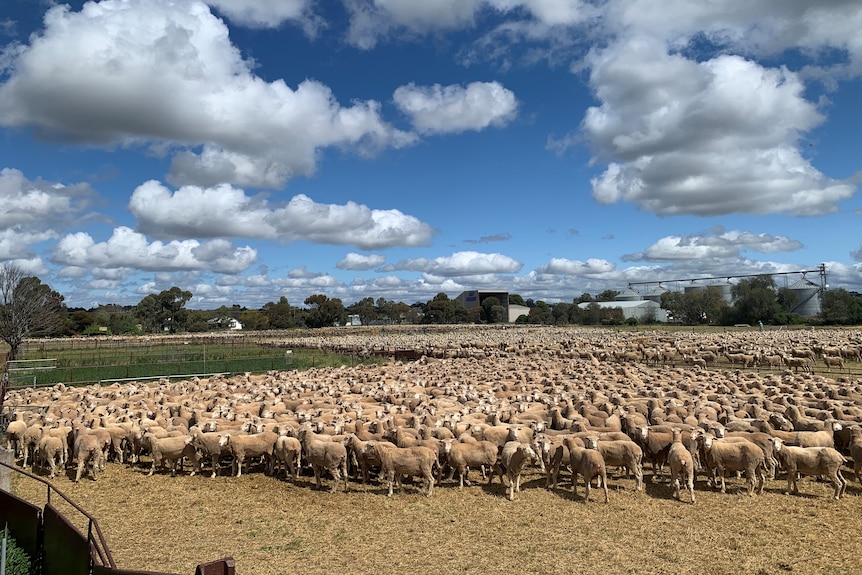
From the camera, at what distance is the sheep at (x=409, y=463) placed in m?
12.1

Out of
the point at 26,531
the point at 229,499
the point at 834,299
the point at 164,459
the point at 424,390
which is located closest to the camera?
the point at 26,531

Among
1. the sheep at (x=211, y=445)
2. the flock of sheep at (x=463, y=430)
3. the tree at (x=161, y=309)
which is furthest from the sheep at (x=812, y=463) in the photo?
the tree at (x=161, y=309)

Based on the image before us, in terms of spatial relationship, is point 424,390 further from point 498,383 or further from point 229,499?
point 229,499

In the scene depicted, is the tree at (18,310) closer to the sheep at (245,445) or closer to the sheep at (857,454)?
the sheep at (245,445)

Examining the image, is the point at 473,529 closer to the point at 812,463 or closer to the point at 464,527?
the point at 464,527

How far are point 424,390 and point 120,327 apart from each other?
102 metres

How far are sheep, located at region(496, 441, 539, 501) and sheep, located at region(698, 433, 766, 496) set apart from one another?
3.76 metres

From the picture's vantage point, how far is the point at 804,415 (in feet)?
52.6

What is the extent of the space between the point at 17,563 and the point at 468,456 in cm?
818

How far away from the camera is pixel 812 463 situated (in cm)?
1159

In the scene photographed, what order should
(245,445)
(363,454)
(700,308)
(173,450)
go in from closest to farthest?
(363,454) → (245,445) → (173,450) → (700,308)

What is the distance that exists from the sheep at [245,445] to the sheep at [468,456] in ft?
14.6

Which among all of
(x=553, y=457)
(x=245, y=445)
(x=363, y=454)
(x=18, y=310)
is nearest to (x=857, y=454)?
(x=553, y=457)

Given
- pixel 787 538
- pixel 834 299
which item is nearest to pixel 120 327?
pixel 787 538
